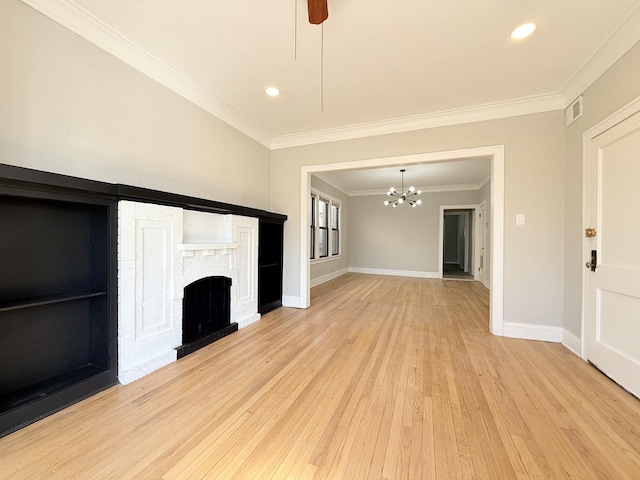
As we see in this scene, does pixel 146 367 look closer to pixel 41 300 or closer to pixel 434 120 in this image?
pixel 41 300

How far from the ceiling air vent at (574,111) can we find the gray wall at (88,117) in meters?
3.96

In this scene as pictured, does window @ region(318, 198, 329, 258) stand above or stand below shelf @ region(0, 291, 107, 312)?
above

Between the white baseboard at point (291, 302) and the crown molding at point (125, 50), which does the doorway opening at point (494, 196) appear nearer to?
the crown molding at point (125, 50)

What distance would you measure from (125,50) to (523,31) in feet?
10.7

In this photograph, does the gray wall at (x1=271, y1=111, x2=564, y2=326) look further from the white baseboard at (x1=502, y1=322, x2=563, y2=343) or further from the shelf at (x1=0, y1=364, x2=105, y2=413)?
the shelf at (x1=0, y1=364, x2=105, y2=413)

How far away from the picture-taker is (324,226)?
738 centimetres

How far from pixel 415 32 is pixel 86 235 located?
9.88 feet

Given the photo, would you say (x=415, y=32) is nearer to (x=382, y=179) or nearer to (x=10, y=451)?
(x=10, y=451)

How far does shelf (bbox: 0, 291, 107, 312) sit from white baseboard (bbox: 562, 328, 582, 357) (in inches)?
166

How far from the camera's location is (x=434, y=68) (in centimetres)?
253

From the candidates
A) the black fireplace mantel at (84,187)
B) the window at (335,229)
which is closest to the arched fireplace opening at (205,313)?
the black fireplace mantel at (84,187)

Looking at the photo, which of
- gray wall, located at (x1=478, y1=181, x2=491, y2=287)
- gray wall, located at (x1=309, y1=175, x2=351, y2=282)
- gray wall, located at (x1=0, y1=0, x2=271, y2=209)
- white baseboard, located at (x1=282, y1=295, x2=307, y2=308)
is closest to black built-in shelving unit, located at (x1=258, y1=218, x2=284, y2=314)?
white baseboard, located at (x1=282, y1=295, x2=307, y2=308)

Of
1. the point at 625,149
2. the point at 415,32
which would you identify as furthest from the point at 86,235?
the point at 625,149

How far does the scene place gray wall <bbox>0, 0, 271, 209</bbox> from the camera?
1.69 meters
